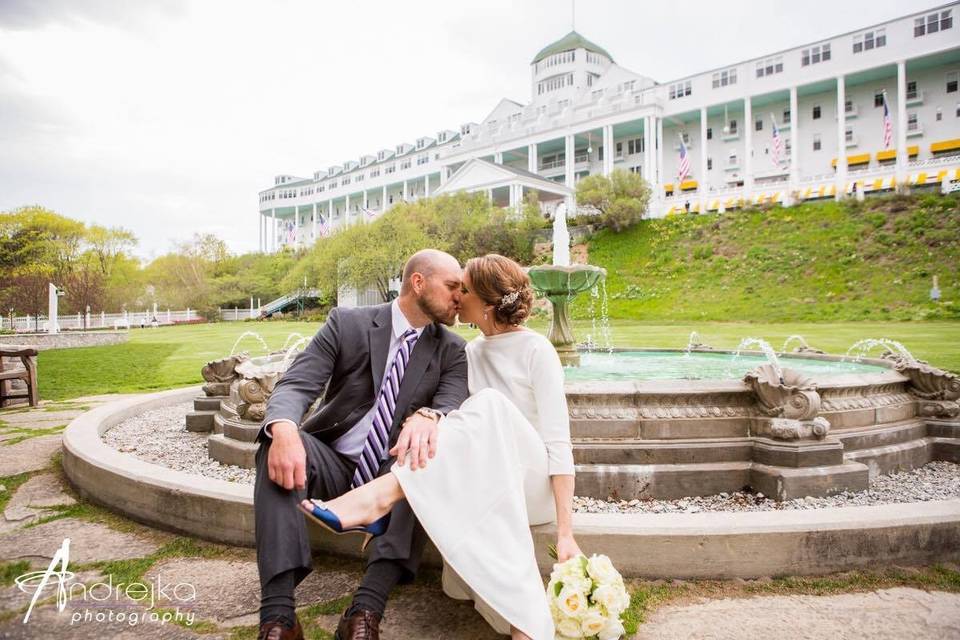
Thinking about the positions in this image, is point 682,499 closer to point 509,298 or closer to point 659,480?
point 659,480

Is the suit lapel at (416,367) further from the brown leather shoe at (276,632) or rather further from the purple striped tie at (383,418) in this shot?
the brown leather shoe at (276,632)

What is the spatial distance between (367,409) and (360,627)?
115cm

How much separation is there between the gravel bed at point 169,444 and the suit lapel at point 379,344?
248cm

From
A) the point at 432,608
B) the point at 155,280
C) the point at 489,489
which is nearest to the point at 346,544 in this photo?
the point at 432,608

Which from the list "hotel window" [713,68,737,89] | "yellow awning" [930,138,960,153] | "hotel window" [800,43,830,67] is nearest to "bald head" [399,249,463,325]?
"yellow awning" [930,138,960,153]

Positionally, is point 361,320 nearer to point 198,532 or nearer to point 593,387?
point 198,532

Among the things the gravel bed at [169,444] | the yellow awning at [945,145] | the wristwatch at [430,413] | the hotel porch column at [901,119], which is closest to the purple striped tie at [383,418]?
the wristwatch at [430,413]

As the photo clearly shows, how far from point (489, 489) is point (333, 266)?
44.1 m

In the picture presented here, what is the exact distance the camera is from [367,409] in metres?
3.18

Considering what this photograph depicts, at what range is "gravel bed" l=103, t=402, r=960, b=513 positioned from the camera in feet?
13.8

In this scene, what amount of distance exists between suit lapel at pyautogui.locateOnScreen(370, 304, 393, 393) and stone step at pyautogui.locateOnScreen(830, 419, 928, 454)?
380 cm

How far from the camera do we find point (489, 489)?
248cm

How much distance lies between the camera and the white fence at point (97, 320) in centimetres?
3750

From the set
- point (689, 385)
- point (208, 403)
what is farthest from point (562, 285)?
point (208, 403)
